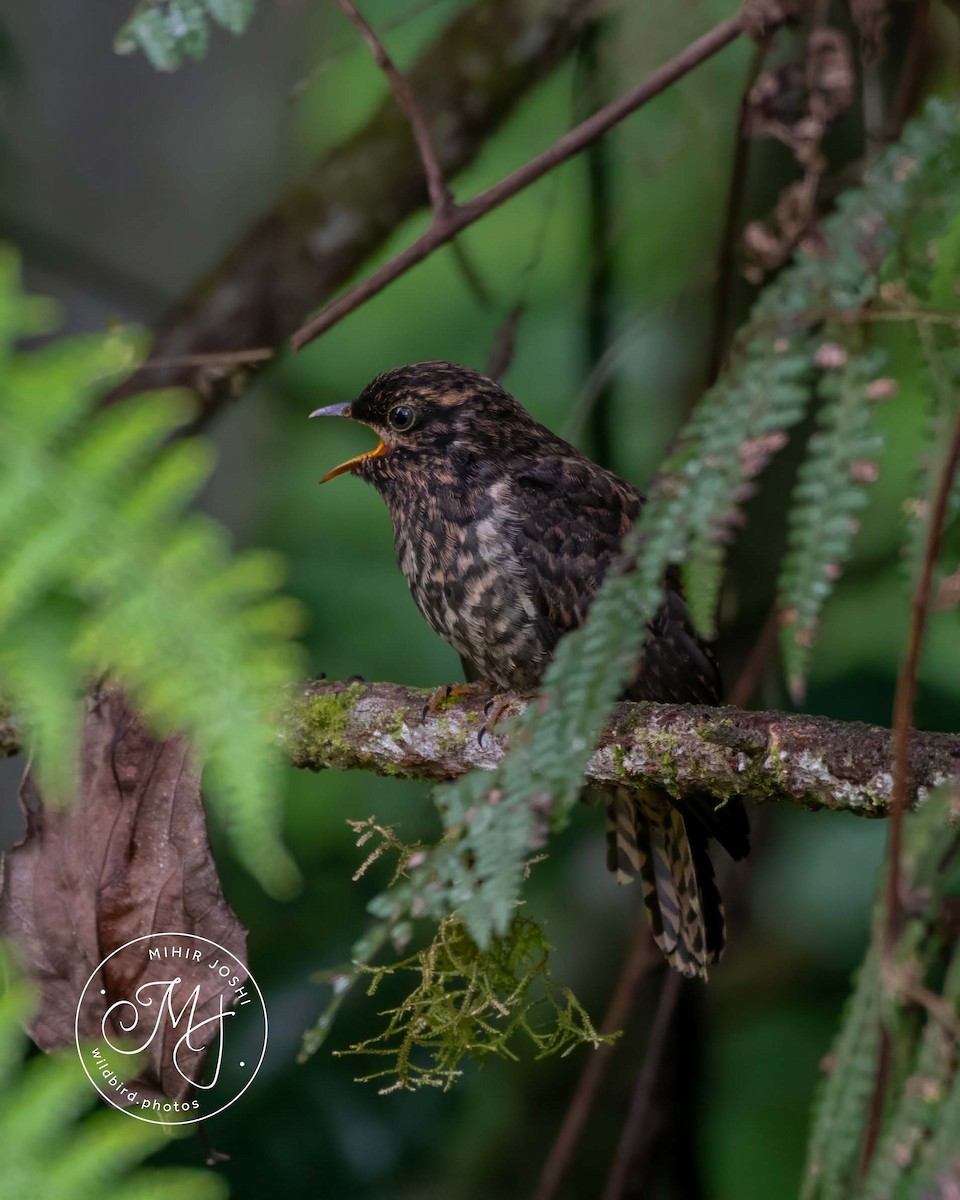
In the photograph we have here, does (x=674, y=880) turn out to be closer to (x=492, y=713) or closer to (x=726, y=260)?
(x=492, y=713)

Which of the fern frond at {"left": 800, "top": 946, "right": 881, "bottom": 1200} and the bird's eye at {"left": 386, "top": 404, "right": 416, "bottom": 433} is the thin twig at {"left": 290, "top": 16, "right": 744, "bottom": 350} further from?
the fern frond at {"left": 800, "top": 946, "right": 881, "bottom": 1200}

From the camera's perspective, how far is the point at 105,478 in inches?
21.2

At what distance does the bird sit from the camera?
2.07 metres

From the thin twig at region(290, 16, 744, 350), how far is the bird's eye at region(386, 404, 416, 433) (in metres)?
0.53

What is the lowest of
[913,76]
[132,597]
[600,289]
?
[600,289]

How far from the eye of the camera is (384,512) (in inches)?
121

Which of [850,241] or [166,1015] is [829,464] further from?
[166,1015]

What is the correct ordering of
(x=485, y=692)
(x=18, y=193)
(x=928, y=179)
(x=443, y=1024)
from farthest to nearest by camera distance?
(x=18, y=193), (x=485, y=692), (x=443, y=1024), (x=928, y=179)

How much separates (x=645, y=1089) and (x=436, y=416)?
152cm

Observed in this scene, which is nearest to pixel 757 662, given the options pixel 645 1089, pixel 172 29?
pixel 645 1089

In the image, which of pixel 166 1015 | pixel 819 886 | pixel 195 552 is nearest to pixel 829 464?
pixel 195 552

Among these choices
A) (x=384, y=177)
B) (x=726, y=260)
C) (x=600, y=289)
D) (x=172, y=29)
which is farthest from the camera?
(x=600, y=289)

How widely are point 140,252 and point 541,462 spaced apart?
5.21 feet

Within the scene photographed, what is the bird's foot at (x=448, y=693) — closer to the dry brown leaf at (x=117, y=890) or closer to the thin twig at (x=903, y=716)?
the dry brown leaf at (x=117, y=890)
